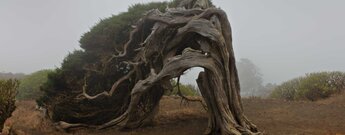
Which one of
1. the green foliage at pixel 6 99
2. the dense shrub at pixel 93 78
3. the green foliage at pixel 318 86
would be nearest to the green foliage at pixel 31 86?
the dense shrub at pixel 93 78

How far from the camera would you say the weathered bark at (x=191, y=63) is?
1018 centimetres

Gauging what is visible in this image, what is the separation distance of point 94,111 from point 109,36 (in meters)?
2.05

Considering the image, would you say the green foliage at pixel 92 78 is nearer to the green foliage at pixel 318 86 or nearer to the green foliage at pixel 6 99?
the green foliage at pixel 6 99

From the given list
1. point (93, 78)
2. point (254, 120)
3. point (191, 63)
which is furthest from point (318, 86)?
point (191, 63)

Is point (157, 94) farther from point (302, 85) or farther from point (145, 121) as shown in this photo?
point (302, 85)

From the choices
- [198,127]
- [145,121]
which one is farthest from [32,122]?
[198,127]

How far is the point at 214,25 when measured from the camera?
10453mm

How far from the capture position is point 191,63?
10.1 m

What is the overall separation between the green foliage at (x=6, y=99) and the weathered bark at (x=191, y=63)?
1763 millimetres

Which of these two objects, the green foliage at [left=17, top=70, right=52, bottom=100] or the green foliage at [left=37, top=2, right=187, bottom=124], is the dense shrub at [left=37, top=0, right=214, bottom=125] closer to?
the green foliage at [left=37, top=2, right=187, bottom=124]

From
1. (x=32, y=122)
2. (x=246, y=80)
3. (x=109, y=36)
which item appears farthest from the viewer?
(x=246, y=80)

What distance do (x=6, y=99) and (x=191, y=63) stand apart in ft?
14.9

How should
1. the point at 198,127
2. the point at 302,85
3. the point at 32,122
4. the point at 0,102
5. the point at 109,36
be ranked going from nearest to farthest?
the point at 0,102
the point at 198,127
the point at 109,36
the point at 32,122
the point at 302,85

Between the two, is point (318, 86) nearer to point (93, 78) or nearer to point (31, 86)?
point (93, 78)
